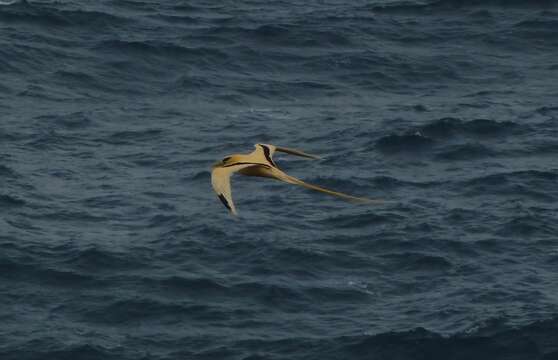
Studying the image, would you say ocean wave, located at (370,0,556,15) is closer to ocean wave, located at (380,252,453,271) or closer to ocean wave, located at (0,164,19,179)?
ocean wave, located at (0,164,19,179)

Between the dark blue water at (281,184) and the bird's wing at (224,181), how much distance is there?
31.0 m

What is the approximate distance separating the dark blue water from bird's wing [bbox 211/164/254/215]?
102 ft

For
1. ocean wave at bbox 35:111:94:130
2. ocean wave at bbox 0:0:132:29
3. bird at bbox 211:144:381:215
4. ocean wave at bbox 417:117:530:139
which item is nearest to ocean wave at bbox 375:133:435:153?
ocean wave at bbox 417:117:530:139

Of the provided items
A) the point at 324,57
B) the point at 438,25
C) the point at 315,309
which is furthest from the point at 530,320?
the point at 438,25

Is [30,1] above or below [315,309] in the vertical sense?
above

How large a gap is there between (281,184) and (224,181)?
50.7 metres

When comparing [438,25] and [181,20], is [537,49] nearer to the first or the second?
[438,25]

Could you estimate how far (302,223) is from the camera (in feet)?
307

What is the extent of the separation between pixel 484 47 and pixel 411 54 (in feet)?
21.8

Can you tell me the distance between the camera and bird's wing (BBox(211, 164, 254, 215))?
48.3 m

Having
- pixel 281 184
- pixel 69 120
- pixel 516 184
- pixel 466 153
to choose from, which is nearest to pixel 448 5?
pixel 466 153

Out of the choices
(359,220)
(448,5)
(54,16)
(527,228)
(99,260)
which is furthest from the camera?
(448,5)

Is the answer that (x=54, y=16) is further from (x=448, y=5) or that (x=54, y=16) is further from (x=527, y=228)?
(x=527, y=228)

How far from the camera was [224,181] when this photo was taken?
49250 mm
